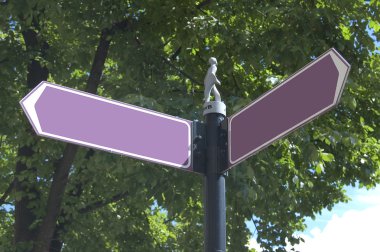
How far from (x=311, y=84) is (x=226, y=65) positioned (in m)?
4.60

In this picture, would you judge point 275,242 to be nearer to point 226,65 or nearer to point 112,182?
point 112,182

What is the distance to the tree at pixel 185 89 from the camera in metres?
6.17

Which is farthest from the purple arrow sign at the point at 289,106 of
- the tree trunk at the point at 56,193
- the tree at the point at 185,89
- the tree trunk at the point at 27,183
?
the tree trunk at the point at 27,183

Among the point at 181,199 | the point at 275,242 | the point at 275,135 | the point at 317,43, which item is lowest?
the point at 275,135

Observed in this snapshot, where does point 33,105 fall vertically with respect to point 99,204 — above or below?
below

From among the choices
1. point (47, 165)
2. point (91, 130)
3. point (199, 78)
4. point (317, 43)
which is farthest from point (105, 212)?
point (91, 130)

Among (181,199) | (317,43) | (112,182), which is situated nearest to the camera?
(317,43)

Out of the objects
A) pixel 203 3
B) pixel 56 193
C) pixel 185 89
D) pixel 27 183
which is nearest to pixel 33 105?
pixel 185 89

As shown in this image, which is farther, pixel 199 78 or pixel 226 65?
pixel 199 78

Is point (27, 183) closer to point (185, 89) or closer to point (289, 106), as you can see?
point (185, 89)

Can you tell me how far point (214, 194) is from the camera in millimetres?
2365

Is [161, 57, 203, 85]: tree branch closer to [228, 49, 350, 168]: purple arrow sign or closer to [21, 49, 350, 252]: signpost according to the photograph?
[21, 49, 350, 252]: signpost

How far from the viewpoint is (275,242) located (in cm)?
938

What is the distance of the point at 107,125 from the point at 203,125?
0.48m
